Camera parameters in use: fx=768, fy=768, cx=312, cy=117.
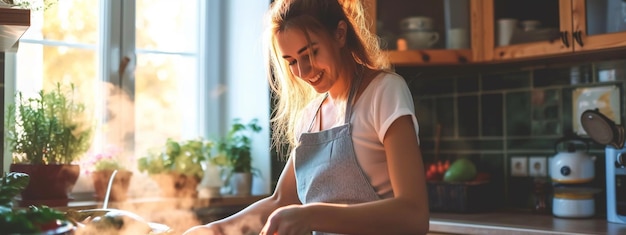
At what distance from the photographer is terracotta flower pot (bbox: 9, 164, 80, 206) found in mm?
2309

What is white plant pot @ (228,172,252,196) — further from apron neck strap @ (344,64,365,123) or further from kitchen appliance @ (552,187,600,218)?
apron neck strap @ (344,64,365,123)

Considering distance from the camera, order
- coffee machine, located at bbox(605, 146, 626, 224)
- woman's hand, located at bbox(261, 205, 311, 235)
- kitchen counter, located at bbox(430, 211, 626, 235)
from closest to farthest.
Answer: woman's hand, located at bbox(261, 205, 311, 235), kitchen counter, located at bbox(430, 211, 626, 235), coffee machine, located at bbox(605, 146, 626, 224)

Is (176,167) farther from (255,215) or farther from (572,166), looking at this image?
(572,166)

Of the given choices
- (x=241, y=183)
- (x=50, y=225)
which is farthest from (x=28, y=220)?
(x=241, y=183)

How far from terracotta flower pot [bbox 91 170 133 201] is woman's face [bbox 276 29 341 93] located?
3.69 ft

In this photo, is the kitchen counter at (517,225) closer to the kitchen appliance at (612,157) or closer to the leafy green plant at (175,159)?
the kitchen appliance at (612,157)

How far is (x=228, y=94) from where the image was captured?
10.3ft

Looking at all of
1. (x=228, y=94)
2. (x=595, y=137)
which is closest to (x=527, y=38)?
(x=595, y=137)

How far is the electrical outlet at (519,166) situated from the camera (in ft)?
9.73

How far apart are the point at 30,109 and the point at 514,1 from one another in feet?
5.67

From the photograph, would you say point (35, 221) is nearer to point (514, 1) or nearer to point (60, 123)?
point (60, 123)

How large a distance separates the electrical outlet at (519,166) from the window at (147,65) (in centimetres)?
96

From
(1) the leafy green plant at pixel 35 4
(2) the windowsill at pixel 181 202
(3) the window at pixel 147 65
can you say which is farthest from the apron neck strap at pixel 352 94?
(3) the window at pixel 147 65

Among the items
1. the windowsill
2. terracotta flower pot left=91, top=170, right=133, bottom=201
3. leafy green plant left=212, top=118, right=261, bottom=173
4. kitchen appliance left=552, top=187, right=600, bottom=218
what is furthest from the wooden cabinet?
terracotta flower pot left=91, top=170, right=133, bottom=201
